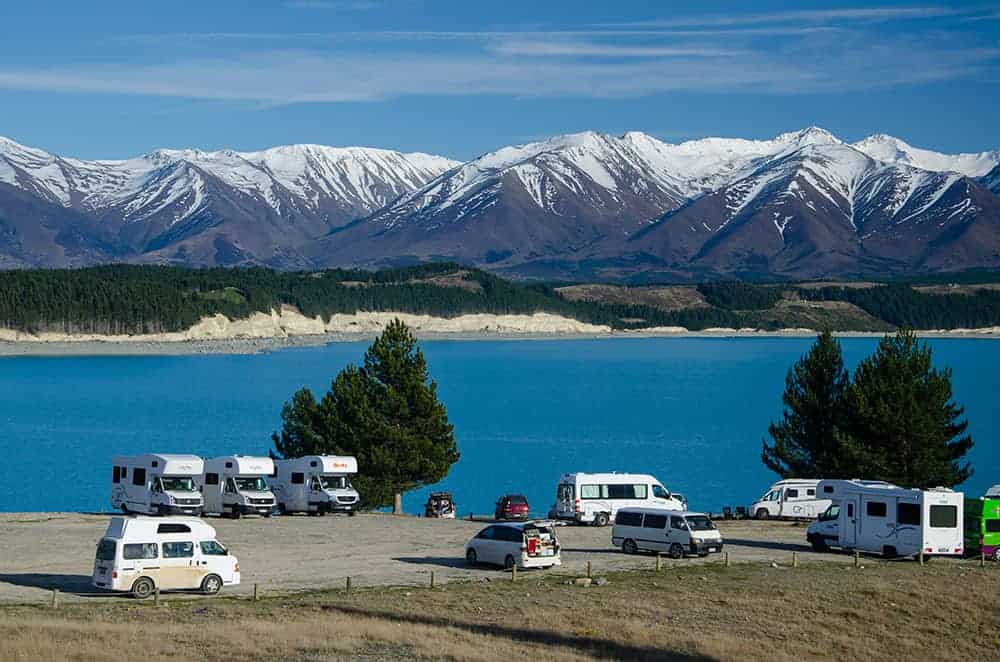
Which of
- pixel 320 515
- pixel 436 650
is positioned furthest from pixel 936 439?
pixel 436 650

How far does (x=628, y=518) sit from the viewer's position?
127 ft

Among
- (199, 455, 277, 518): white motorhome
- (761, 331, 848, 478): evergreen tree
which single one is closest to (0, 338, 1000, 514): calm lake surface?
(761, 331, 848, 478): evergreen tree

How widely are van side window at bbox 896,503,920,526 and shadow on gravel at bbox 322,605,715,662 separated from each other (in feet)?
46.1

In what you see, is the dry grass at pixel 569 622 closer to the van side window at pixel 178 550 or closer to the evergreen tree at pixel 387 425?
the van side window at pixel 178 550

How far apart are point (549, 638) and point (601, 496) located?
65.9ft

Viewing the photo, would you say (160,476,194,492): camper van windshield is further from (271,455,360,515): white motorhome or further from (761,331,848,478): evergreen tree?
(761,331,848,478): evergreen tree

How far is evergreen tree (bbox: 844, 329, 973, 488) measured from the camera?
50031mm

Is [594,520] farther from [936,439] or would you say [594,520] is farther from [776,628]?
[776,628]

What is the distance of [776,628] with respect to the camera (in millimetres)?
28719

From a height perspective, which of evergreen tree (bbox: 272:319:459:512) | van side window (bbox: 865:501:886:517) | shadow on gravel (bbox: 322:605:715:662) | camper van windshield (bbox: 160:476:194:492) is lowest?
shadow on gravel (bbox: 322:605:715:662)

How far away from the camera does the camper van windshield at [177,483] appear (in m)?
44.1

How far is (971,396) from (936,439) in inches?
3835

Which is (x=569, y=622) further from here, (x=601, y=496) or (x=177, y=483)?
(x=177, y=483)

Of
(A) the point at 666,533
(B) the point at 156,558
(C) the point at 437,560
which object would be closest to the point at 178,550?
(B) the point at 156,558
